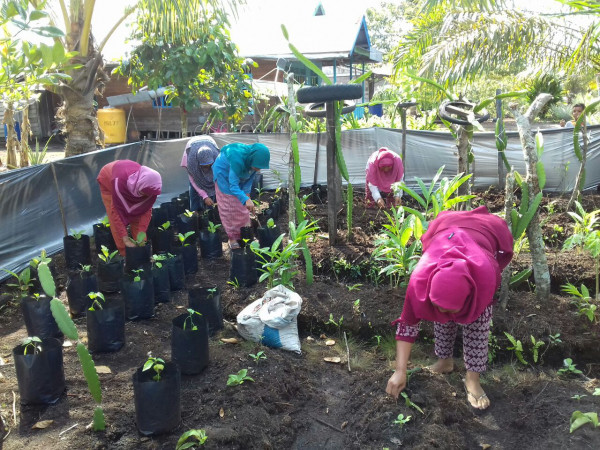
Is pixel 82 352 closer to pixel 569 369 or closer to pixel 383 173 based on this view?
pixel 569 369

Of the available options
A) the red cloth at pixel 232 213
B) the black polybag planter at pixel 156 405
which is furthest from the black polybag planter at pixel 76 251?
the black polybag planter at pixel 156 405

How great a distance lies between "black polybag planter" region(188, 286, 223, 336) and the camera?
3412 mm

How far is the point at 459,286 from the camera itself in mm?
2170

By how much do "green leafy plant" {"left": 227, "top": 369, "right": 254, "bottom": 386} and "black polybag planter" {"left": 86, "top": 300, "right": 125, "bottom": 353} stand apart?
85cm

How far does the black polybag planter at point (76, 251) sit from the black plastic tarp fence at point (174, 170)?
1.37ft

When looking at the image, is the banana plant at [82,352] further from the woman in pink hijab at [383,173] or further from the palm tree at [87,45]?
the palm tree at [87,45]

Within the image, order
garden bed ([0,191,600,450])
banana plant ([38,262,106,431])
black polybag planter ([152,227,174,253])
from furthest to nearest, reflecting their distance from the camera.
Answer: black polybag planter ([152,227,174,253]), garden bed ([0,191,600,450]), banana plant ([38,262,106,431])

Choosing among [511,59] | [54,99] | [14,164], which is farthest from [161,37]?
[54,99]

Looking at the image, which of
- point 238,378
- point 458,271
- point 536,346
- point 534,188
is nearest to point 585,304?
point 536,346

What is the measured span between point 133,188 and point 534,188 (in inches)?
122

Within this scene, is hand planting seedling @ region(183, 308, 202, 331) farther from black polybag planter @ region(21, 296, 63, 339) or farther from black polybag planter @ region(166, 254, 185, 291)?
black polybag planter @ region(166, 254, 185, 291)

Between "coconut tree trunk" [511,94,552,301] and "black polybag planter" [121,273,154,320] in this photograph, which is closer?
"coconut tree trunk" [511,94,552,301]

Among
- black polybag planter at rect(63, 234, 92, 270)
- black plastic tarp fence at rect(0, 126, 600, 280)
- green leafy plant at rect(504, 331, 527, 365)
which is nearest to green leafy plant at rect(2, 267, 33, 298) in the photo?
black plastic tarp fence at rect(0, 126, 600, 280)

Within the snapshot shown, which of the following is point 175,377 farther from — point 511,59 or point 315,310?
point 511,59
